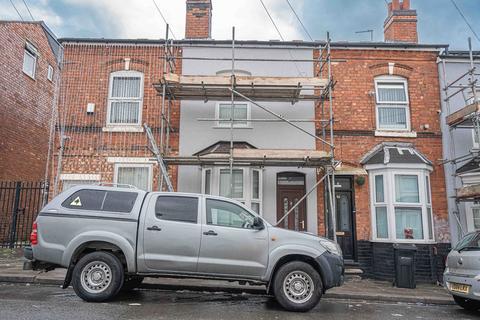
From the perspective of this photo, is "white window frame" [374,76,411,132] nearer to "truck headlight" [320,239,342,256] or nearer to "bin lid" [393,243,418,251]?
"bin lid" [393,243,418,251]

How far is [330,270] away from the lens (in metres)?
6.58

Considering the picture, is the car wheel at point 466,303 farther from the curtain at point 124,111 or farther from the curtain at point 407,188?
the curtain at point 124,111

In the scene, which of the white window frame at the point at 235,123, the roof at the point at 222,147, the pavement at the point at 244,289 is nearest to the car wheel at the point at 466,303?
the pavement at the point at 244,289

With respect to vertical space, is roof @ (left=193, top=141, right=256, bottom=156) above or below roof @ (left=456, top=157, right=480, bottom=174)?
above

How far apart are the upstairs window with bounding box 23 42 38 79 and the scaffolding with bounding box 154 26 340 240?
7606 millimetres

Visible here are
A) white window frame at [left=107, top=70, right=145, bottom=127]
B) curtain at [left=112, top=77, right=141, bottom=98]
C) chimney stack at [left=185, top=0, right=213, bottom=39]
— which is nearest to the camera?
white window frame at [left=107, top=70, right=145, bottom=127]

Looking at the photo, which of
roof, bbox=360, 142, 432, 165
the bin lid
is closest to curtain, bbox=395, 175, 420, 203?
roof, bbox=360, 142, 432, 165

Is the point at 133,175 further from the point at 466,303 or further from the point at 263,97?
the point at 466,303

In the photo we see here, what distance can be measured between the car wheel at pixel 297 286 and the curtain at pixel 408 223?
5351 millimetres

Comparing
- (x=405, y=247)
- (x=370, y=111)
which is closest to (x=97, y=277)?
(x=405, y=247)

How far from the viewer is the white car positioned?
6.80 meters

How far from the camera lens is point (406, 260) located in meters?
9.80

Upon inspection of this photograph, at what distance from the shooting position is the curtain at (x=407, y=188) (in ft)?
36.4

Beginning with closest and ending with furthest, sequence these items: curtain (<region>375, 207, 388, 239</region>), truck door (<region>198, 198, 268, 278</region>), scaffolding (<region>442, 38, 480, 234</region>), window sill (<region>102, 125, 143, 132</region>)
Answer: truck door (<region>198, 198, 268, 278</region>)
scaffolding (<region>442, 38, 480, 234</region>)
curtain (<region>375, 207, 388, 239</region>)
window sill (<region>102, 125, 143, 132</region>)
